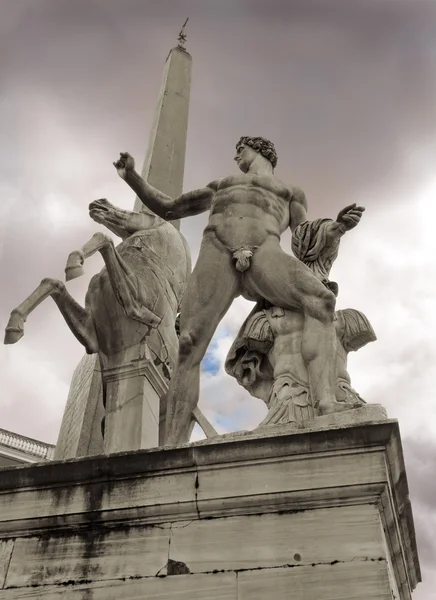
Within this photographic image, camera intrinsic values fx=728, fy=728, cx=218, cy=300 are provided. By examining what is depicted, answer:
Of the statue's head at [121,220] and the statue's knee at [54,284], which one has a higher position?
the statue's head at [121,220]

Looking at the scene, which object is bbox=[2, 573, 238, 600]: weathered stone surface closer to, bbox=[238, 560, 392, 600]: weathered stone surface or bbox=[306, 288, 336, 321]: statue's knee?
bbox=[238, 560, 392, 600]: weathered stone surface

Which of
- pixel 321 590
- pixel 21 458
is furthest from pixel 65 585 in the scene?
pixel 21 458

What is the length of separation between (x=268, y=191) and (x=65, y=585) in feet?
14.8

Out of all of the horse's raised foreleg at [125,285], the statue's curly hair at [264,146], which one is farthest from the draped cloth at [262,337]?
the horse's raised foreleg at [125,285]

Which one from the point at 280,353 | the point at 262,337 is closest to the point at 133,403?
the point at 262,337

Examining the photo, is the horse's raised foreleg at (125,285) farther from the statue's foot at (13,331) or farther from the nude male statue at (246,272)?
the statue's foot at (13,331)

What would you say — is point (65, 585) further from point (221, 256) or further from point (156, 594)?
point (221, 256)

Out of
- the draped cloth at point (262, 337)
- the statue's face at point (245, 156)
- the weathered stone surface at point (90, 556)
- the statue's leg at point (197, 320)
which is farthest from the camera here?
the statue's face at point (245, 156)

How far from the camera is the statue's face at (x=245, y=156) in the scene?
28.0 feet

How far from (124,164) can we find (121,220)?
178 cm

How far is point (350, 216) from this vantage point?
7.48m

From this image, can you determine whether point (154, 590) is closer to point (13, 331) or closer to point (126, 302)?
point (13, 331)

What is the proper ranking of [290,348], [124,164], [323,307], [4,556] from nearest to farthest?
[4,556]
[323,307]
[290,348]
[124,164]

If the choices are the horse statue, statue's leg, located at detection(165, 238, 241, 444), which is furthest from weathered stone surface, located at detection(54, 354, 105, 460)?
statue's leg, located at detection(165, 238, 241, 444)
